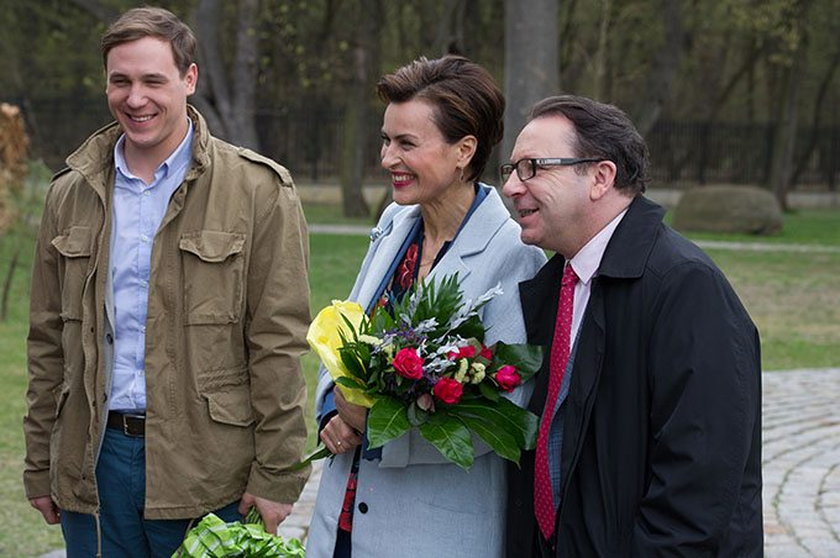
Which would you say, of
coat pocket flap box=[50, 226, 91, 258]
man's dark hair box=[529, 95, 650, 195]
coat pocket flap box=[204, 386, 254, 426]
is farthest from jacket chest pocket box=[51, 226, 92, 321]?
man's dark hair box=[529, 95, 650, 195]

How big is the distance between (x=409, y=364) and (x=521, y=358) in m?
0.28

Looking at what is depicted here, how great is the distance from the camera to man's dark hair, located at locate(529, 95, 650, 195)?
3.32 meters

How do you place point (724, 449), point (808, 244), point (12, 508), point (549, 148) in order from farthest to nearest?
point (808, 244) → point (12, 508) → point (549, 148) → point (724, 449)

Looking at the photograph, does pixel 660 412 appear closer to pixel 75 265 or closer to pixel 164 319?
pixel 164 319

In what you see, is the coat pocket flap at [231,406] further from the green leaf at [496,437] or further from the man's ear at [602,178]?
the man's ear at [602,178]

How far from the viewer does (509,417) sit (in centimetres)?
337

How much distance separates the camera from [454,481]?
3.63 meters

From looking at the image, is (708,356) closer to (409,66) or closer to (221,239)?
(409,66)

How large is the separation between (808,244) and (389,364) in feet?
77.1

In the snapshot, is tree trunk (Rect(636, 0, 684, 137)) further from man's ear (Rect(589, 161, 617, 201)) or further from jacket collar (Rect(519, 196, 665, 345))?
man's ear (Rect(589, 161, 617, 201))

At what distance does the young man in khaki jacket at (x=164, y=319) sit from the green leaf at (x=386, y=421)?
765mm

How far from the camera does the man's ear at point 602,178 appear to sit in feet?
10.9

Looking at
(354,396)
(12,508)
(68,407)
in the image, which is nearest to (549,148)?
(354,396)

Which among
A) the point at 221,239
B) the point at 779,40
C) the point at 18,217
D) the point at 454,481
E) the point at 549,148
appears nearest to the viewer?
the point at 549,148
